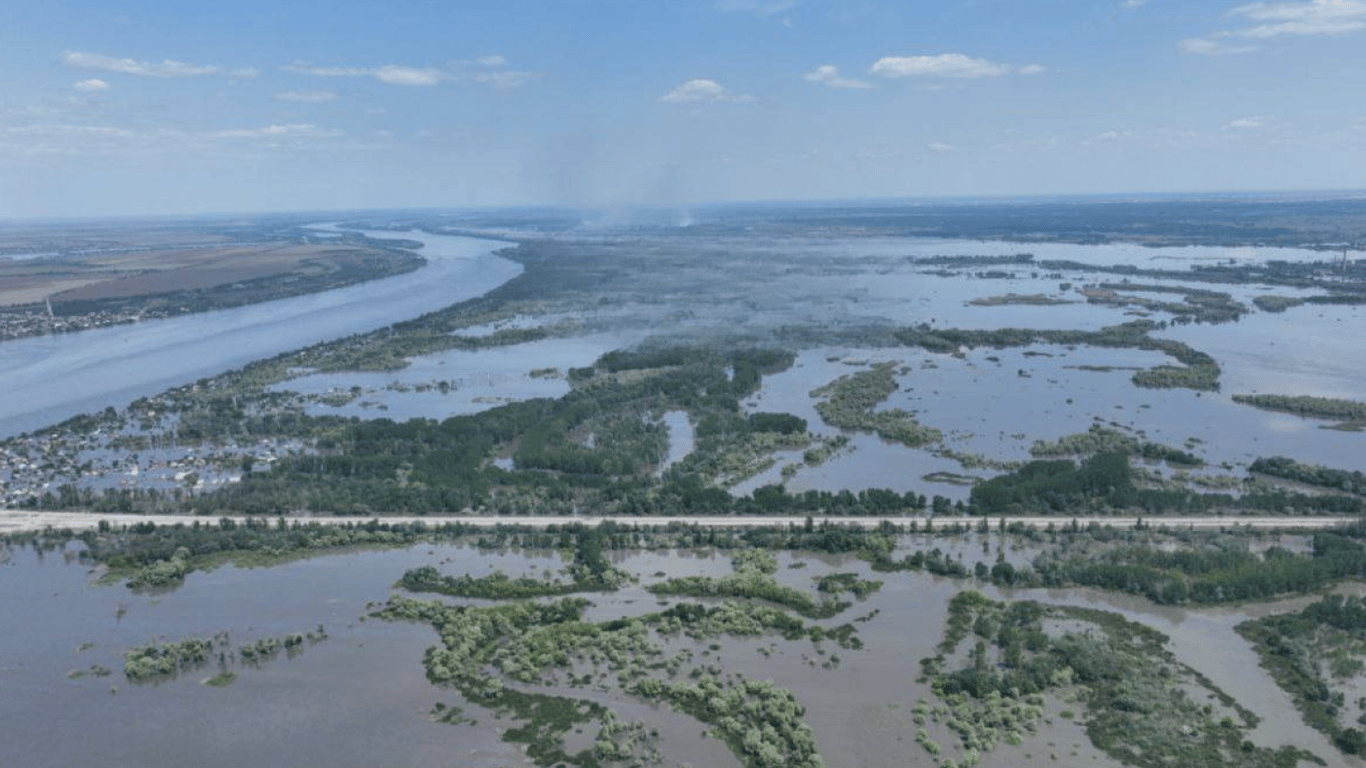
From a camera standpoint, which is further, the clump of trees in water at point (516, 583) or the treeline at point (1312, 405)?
the treeline at point (1312, 405)

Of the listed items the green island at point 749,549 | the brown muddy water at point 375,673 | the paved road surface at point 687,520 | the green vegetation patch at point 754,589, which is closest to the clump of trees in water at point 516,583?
the green island at point 749,549

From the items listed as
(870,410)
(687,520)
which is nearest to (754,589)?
(687,520)

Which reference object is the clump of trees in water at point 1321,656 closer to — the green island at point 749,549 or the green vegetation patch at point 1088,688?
the green island at point 749,549

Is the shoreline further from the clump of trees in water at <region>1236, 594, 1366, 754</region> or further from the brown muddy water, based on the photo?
the clump of trees in water at <region>1236, 594, 1366, 754</region>

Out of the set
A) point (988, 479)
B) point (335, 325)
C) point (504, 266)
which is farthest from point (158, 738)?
point (504, 266)

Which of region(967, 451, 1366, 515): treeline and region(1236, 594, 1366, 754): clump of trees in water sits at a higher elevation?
region(967, 451, 1366, 515): treeline

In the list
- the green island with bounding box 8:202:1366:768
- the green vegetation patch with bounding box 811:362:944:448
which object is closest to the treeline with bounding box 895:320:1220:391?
the green island with bounding box 8:202:1366:768
